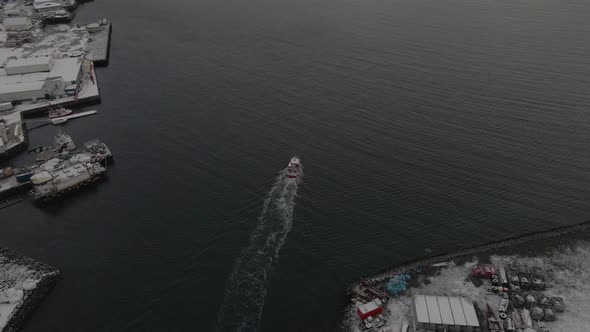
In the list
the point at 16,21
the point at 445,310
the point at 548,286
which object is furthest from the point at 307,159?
the point at 16,21

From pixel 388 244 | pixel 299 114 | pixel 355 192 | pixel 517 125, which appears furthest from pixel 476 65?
pixel 388 244

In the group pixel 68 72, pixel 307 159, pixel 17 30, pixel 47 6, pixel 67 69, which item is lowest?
pixel 307 159

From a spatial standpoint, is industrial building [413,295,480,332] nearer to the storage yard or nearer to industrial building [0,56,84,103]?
the storage yard

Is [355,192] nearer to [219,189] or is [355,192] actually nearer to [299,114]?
[219,189]

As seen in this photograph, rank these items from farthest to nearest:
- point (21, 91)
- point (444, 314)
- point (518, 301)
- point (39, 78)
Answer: point (39, 78) < point (21, 91) < point (518, 301) < point (444, 314)

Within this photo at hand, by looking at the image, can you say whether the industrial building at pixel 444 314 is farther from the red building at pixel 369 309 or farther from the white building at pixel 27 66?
the white building at pixel 27 66

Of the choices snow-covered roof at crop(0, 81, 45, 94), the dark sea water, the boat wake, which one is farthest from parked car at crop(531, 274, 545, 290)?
snow-covered roof at crop(0, 81, 45, 94)

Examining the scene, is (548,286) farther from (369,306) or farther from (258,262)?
(258,262)
